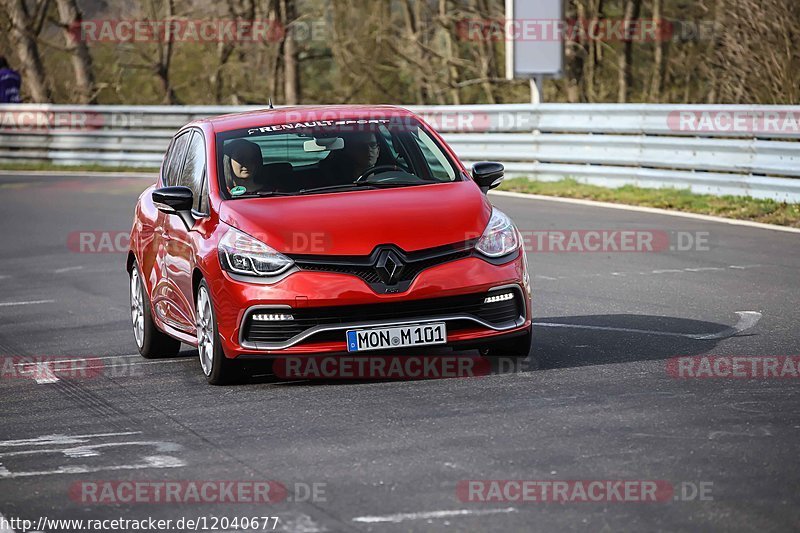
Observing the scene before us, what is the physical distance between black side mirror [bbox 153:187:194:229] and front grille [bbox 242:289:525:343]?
1169 mm

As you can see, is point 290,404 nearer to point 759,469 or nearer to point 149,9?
point 759,469

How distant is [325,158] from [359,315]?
5.17 feet

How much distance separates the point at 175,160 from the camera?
10.6 metres

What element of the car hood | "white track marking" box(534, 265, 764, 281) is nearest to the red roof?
the car hood

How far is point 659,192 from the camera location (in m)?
20.2

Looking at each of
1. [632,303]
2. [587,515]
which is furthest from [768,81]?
[587,515]

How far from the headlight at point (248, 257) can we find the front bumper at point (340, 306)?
75 millimetres

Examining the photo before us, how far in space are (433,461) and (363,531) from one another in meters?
1.10

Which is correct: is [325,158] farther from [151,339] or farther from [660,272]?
[660,272]

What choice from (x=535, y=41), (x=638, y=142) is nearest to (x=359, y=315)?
(x=638, y=142)

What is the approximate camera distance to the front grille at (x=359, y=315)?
8.29 m

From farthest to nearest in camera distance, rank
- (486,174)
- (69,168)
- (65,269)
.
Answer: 1. (69,168)
2. (65,269)
3. (486,174)

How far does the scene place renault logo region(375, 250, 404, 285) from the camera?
8.27 metres

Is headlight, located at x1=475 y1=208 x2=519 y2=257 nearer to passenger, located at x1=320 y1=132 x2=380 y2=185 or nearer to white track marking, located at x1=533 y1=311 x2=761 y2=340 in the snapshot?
passenger, located at x1=320 y1=132 x2=380 y2=185
